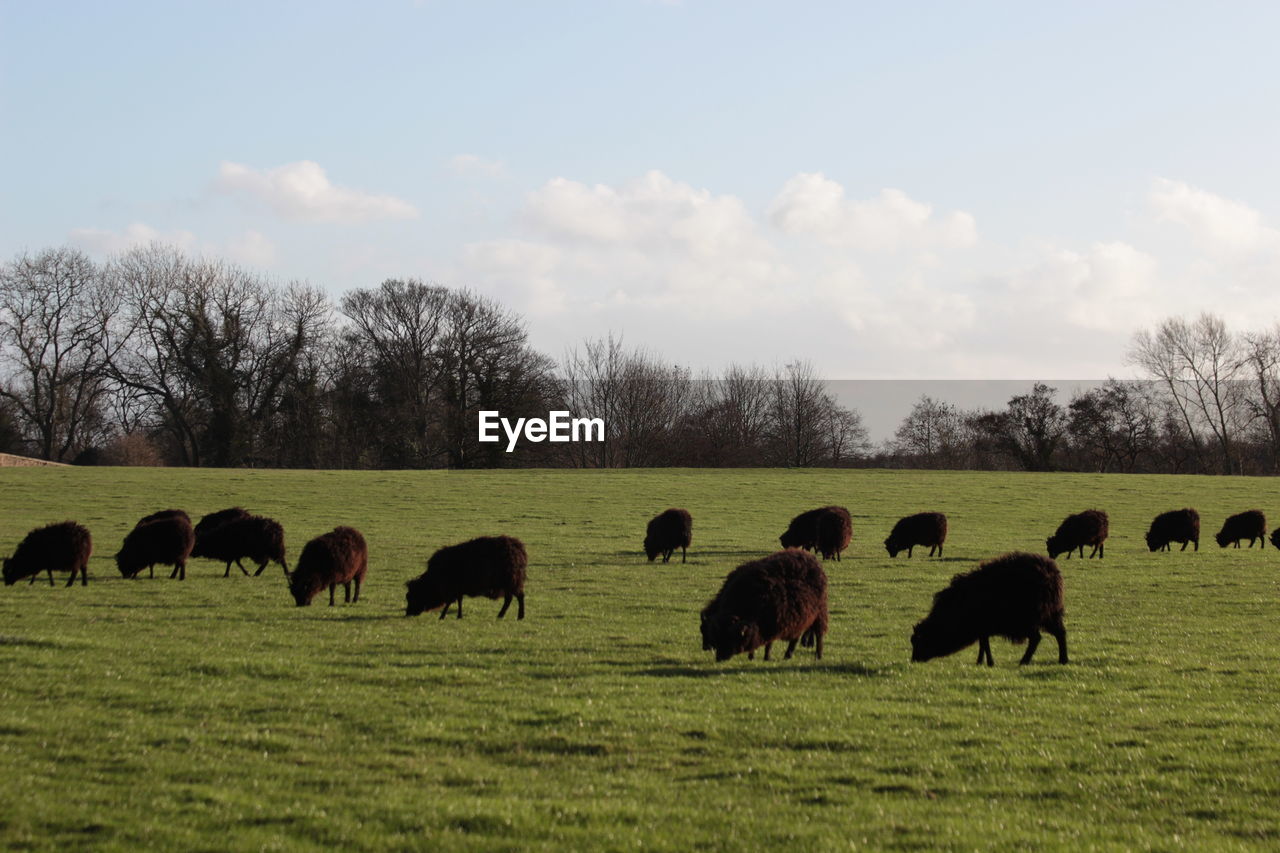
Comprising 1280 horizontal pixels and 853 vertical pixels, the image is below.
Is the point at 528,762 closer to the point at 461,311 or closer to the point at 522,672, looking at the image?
the point at 522,672

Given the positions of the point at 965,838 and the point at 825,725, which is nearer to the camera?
the point at 965,838

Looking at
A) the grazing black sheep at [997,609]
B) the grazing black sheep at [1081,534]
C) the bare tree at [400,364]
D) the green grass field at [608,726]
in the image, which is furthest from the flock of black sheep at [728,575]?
the bare tree at [400,364]

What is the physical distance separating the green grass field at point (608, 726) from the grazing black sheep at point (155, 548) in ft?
2.25

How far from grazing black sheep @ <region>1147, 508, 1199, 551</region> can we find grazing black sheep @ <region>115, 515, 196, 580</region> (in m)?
30.3

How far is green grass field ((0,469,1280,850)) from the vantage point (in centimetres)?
678

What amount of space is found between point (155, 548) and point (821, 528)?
1778 centimetres

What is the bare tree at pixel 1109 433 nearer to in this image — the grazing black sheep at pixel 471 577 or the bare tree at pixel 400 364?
the bare tree at pixel 400 364

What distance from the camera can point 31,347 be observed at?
76.6 m

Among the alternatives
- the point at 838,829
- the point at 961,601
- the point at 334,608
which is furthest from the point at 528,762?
the point at 334,608

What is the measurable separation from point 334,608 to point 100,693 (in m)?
7.89

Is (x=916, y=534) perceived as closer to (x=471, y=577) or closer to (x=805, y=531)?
(x=805, y=531)

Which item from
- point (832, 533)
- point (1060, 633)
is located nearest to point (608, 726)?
point (1060, 633)

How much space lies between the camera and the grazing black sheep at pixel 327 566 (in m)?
18.5

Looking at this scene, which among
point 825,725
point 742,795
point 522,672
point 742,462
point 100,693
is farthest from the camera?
point 742,462
